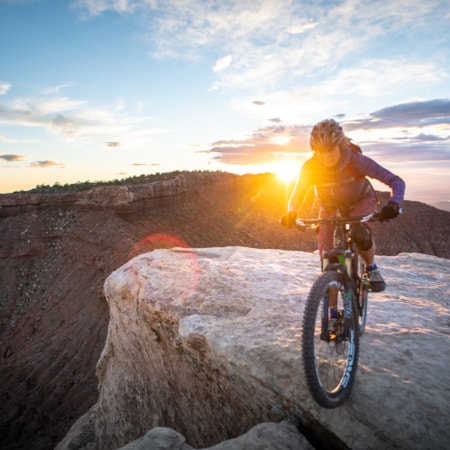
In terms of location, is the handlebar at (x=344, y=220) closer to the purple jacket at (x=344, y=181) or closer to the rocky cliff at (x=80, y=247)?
the purple jacket at (x=344, y=181)

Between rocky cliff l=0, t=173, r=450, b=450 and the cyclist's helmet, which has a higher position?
the cyclist's helmet

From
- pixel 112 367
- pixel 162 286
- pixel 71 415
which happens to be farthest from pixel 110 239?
pixel 162 286

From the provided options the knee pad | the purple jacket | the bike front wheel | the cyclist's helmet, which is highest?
the cyclist's helmet

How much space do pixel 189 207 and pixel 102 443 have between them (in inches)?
1045

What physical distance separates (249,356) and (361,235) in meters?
1.82

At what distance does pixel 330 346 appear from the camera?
364 centimetres

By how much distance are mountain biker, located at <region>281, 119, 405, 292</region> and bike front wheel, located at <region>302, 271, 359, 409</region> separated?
0.83 metres

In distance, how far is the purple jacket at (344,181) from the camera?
3.76 metres

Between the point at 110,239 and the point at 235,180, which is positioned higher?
the point at 235,180

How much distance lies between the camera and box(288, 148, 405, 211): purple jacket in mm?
3762

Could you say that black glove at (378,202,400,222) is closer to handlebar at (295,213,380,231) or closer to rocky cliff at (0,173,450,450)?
handlebar at (295,213,380,231)

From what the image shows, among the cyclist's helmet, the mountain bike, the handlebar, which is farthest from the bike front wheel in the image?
the cyclist's helmet

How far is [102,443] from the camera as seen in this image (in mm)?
7707

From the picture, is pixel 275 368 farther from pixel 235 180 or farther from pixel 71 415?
pixel 235 180
